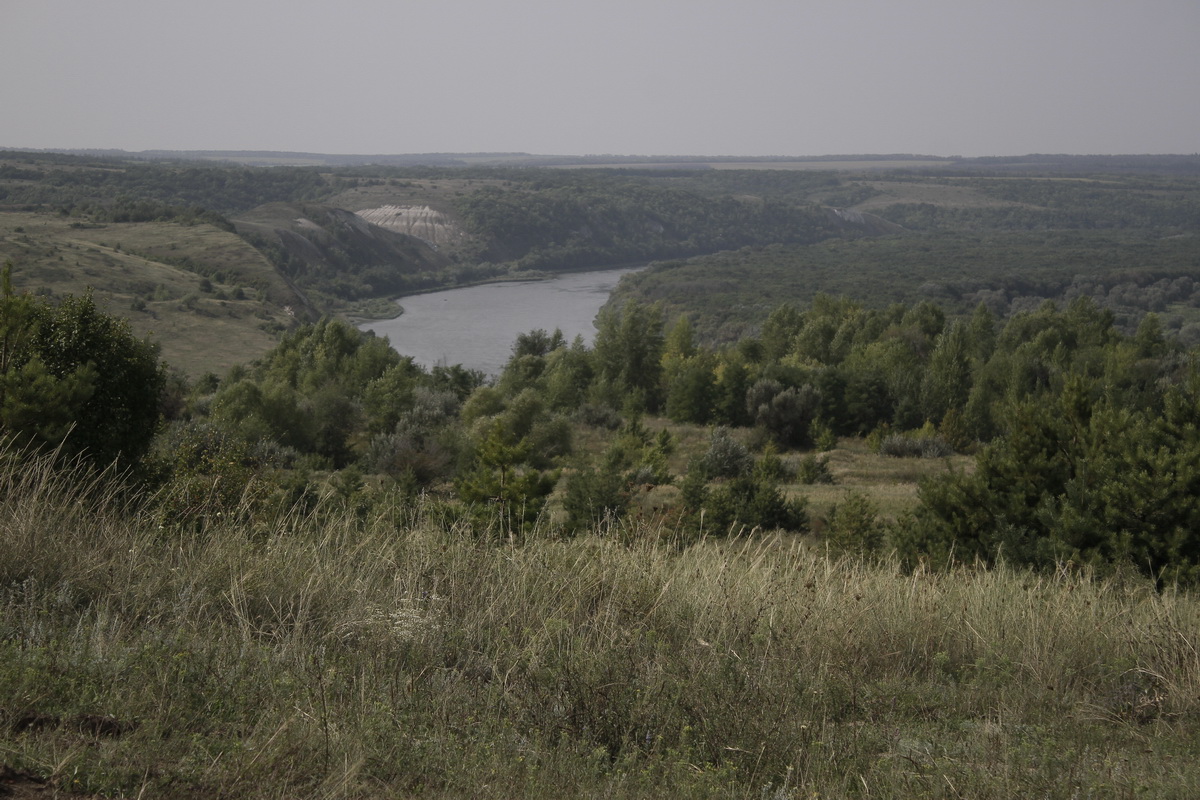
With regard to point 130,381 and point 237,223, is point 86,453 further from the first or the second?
point 237,223

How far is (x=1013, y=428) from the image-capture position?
13.1 meters

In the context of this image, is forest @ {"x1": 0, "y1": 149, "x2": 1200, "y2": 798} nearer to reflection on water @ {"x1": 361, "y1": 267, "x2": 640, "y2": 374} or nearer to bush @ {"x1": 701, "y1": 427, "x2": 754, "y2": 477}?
bush @ {"x1": 701, "y1": 427, "x2": 754, "y2": 477}

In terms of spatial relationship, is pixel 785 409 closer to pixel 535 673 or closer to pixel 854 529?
pixel 854 529

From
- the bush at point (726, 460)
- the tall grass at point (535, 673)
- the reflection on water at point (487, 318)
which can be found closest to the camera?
the tall grass at point (535, 673)

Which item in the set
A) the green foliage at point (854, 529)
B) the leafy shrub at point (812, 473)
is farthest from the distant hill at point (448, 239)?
the green foliage at point (854, 529)

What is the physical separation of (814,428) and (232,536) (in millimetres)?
37930

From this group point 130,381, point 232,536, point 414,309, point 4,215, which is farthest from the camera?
point 414,309

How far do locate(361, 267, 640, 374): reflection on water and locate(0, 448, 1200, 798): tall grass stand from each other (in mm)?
55694

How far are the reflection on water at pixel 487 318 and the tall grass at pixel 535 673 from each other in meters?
55.7

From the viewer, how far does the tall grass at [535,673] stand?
2512 millimetres

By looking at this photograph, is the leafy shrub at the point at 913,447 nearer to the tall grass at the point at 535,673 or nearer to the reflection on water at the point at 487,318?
the reflection on water at the point at 487,318

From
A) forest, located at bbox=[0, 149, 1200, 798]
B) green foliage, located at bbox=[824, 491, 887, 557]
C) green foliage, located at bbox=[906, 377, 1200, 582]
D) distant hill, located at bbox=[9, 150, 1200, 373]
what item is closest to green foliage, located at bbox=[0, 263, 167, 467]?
forest, located at bbox=[0, 149, 1200, 798]

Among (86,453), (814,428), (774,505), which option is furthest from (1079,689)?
(814,428)

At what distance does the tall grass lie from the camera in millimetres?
2512
